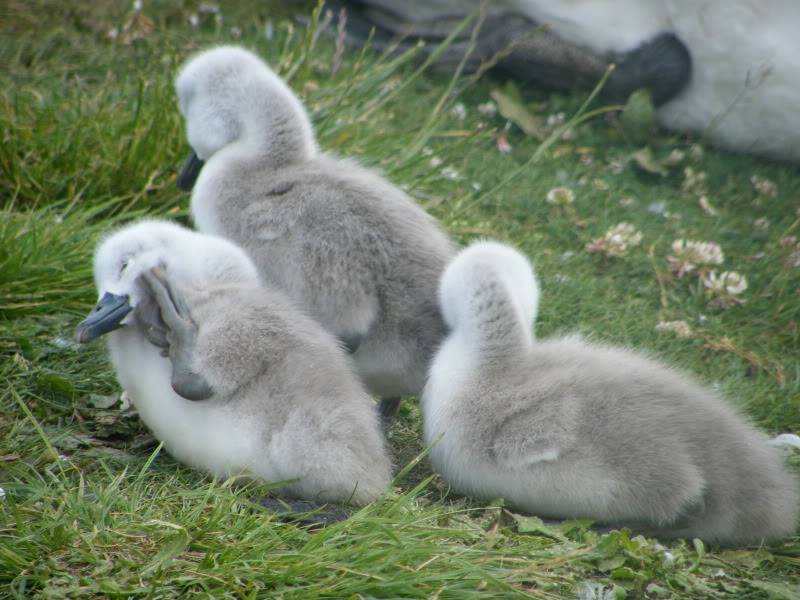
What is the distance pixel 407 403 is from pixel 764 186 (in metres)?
3.53

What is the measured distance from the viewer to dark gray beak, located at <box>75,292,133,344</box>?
3.23 meters

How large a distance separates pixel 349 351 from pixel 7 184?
7.55 ft

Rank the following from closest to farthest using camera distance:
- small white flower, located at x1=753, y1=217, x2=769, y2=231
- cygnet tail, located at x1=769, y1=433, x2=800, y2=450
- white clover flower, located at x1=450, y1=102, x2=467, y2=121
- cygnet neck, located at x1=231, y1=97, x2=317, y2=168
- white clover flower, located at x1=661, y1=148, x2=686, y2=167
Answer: cygnet tail, located at x1=769, y1=433, x2=800, y2=450, cygnet neck, located at x1=231, y1=97, x2=317, y2=168, small white flower, located at x1=753, y1=217, x2=769, y2=231, white clover flower, located at x1=661, y1=148, x2=686, y2=167, white clover flower, located at x1=450, y1=102, x2=467, y2=121

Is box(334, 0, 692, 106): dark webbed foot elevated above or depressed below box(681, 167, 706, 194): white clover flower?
above

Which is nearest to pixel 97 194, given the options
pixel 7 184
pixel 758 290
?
pixel 7 184

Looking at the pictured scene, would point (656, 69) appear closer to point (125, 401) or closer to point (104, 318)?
point (125, 401)

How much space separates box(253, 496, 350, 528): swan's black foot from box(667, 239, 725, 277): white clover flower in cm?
297

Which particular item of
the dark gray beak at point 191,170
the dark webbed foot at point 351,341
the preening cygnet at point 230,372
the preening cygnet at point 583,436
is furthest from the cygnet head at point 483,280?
the dark gray beak at point 191,170

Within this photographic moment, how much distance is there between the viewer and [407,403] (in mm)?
4156

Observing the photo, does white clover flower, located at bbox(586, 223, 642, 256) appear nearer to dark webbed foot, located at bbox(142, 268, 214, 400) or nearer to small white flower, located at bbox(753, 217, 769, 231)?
small white flower, located at bbox(753, 217, 769, 231)

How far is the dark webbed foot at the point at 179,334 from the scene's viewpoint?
10.0 feet

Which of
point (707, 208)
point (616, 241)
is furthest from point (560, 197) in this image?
point (707, 208)

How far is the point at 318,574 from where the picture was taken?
264cm

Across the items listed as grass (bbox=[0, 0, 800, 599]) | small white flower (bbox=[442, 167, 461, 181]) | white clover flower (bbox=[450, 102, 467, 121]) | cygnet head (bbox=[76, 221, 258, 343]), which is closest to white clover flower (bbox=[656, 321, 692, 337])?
grass (bbox=[0, 0, 800, 599])
